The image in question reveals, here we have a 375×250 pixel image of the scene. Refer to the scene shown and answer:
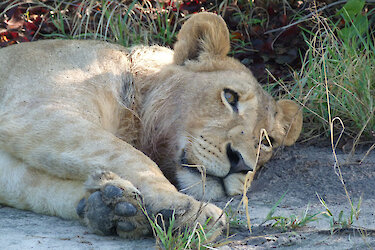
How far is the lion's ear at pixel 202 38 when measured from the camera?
3.60m

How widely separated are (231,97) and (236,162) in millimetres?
467

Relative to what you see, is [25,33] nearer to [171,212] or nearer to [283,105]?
[283,105]

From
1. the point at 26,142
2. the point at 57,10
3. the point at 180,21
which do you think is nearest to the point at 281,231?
the point at 26,142

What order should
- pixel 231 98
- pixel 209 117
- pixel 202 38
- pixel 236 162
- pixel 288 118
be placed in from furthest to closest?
1. pixel 288 118
2. pixel 202 38
3. pixel 231 98
4. pixel 209 117
5. pixel 236 162

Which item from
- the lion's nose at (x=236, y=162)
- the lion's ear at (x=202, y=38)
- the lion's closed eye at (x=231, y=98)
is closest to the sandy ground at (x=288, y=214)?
the lion's nose at (x=236, y=162)

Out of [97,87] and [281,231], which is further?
[97,87]

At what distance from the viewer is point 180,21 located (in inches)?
219

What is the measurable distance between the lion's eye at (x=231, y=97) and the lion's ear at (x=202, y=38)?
36 centimetres

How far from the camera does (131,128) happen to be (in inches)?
137

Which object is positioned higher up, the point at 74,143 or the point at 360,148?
the point at 74,143

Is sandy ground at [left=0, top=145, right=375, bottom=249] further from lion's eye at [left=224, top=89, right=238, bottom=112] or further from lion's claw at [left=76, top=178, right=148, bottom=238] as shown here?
lion's eye at [left=224, top=89, right=238, bottom=112]

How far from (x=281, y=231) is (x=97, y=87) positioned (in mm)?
1323

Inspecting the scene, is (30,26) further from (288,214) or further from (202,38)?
(288,214)

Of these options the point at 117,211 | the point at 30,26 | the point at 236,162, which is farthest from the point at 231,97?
the point at 30,26
